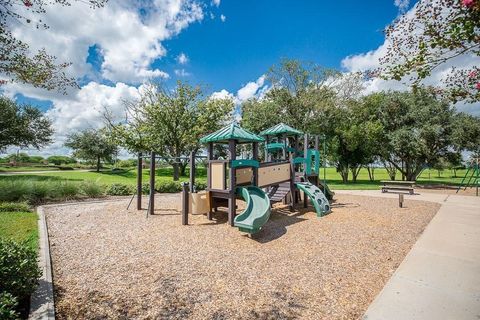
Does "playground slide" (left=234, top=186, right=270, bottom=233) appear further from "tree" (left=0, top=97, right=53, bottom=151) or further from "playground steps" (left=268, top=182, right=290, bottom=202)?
"tree" (left=0, top=97, right=53, bottom=151)

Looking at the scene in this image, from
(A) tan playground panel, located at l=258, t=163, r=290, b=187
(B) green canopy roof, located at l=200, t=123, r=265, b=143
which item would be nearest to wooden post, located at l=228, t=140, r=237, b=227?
(B) green canopy roof, located at l=200, t=123, r=265, b=143

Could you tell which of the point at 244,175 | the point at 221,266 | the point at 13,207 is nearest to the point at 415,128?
the point at 244,175

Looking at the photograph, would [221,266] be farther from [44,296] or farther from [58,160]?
[58,160]

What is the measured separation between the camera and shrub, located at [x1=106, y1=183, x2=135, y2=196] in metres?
14.1

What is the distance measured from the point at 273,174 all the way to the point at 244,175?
161cm

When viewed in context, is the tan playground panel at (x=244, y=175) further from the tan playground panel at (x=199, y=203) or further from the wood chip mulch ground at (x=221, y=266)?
the wood chip mulch ground at (x=221, y=266)

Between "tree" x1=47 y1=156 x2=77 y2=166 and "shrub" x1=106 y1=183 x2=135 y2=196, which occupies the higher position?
"tree" x1=47 y1=156 x2=77 y2=166

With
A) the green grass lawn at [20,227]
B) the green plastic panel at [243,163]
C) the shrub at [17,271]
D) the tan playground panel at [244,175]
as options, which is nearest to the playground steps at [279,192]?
the tan playground panel at [244,175]

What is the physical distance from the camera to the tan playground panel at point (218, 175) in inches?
340

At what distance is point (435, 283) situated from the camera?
13.4ft

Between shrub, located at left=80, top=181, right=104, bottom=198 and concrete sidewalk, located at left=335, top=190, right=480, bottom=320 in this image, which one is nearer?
concrete sidewalk, located at left=335, top=190, right=480, bottom=320

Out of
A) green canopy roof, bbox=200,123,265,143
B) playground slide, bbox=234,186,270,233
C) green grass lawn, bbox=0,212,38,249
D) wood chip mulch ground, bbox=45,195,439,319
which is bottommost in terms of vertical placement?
wood chip mulch ground, bbox=45,195,439,319

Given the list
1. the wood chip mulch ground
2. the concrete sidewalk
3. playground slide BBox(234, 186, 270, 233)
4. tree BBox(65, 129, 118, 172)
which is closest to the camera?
the concrete sidewalk

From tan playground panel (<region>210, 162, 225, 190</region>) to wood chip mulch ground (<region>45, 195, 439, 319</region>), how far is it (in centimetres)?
121
